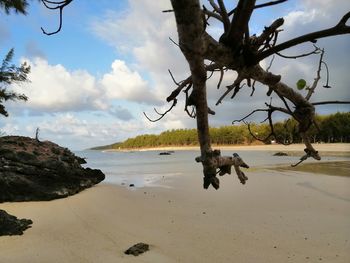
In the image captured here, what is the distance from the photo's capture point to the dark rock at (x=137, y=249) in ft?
17.3

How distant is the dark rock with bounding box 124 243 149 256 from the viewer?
17.3ft

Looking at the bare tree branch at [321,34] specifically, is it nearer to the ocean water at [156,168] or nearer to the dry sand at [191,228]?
the dry sand at [191,228]

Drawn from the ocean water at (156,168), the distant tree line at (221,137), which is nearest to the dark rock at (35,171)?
the ocean water at (156,168)

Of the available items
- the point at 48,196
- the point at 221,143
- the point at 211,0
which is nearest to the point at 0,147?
the point at 48,196

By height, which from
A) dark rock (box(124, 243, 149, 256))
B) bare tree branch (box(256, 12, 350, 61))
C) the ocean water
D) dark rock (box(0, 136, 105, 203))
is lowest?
dark rock (box(124, 243, 149, 256))

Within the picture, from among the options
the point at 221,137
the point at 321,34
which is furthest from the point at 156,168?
the point at 221,137

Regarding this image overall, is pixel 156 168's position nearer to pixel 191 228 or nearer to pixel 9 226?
pixel 191 228

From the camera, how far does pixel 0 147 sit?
9.68m

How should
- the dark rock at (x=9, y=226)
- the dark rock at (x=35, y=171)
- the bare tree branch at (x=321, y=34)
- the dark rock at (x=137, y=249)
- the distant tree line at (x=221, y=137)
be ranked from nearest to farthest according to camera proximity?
the bare tree branch at (x=321, y=34) → the dark rock at (x=137, y=249) → the dark rock at (x=9, y=226) → the dark rock at (x=35, y=171) → the distant tree line at (x=221, y=137)

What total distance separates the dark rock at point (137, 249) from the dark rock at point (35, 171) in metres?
4.47

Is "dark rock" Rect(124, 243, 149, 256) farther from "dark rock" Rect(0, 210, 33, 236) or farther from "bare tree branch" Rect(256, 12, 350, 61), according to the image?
"bare tree branch" Rect(256, 12, 350, 61)

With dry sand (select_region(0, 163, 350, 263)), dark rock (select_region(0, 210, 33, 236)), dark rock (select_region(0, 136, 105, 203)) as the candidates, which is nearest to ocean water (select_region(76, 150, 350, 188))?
dark rock (select_region(0, 136, 105, 203))

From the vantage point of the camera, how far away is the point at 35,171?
946 cm

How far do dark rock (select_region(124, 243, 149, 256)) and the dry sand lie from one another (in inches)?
3.5
